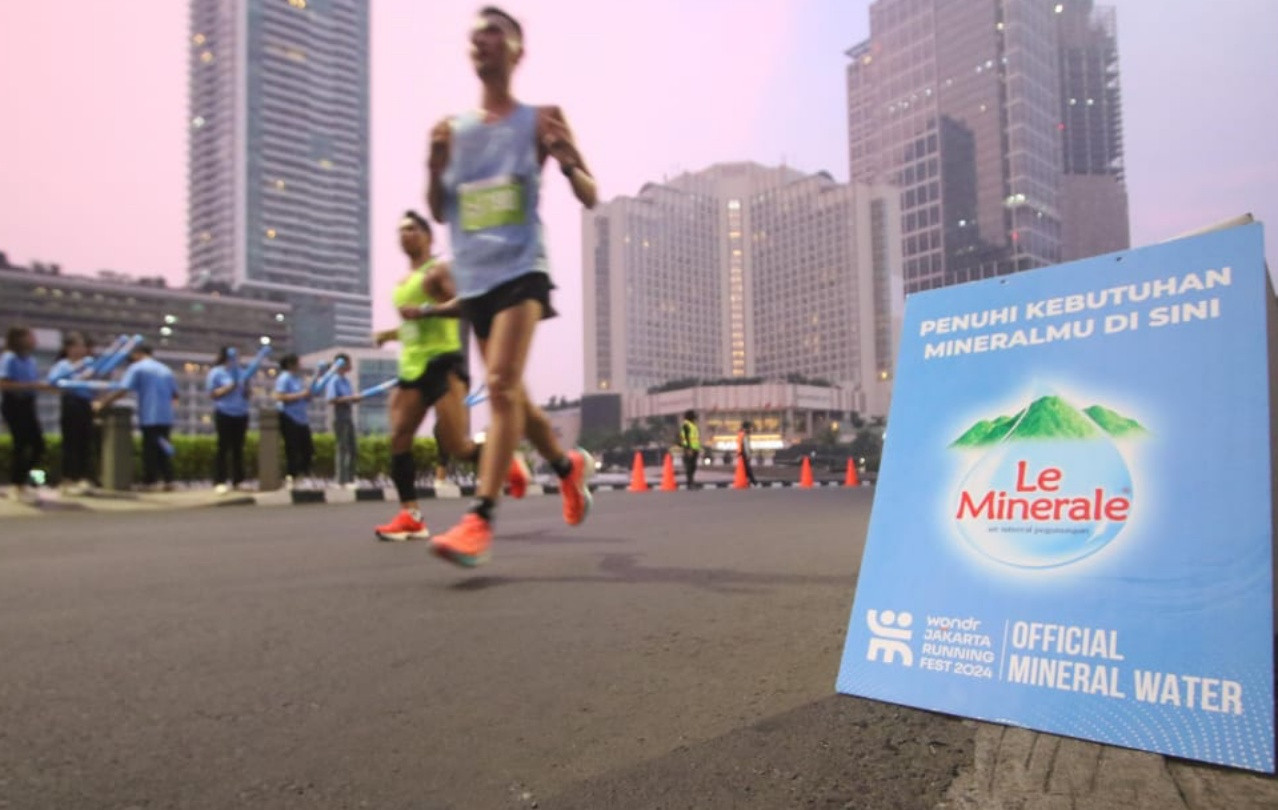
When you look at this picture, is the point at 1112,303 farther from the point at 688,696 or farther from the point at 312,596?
the point at 312,596

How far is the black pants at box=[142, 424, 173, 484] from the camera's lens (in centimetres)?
1025

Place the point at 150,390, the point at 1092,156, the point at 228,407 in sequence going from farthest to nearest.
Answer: the point at 1092,156, the point at 228,407, the point at 150,390

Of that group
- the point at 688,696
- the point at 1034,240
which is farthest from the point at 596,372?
the point at 688,696

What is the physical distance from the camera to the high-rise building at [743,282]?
135 m

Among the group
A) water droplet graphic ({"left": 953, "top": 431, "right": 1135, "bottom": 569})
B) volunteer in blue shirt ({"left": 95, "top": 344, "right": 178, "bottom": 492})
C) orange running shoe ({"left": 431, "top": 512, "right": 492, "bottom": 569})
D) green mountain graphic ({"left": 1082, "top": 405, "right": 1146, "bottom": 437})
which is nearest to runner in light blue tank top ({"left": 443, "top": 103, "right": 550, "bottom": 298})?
orange running shoe ({"left": 431, "top": 512, "right": 492, "bottom": 569})

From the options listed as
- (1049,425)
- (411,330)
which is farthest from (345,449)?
(1049,425)

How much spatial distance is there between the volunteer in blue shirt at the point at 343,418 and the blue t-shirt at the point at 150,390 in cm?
194

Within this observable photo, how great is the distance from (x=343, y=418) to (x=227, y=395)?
58.7 inches

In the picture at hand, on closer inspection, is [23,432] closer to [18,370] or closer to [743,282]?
[18,370]

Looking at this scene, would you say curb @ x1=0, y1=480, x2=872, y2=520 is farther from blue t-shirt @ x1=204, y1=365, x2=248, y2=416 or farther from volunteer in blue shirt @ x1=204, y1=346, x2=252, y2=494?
blue t-shirt @ x1=204, y1=365, x2=248, y2=416

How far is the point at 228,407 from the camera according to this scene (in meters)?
10.3

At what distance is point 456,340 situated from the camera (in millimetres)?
4695

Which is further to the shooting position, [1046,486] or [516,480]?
[516,480]

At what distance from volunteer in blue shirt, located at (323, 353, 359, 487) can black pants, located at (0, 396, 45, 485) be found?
3176 millimetres
